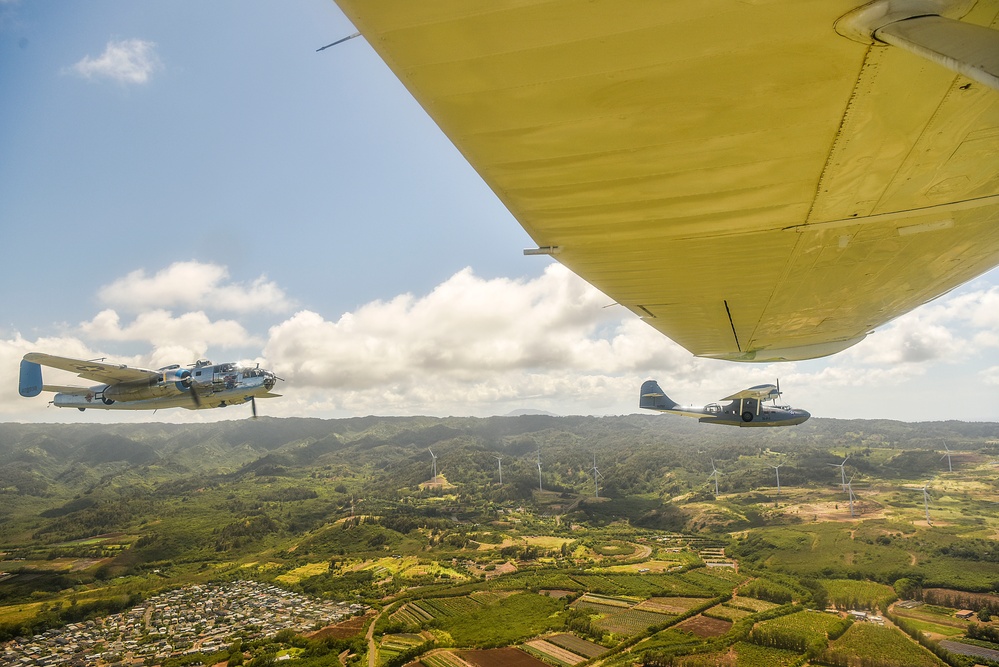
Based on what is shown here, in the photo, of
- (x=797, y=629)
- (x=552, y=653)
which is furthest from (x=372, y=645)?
(x=797, y=629)

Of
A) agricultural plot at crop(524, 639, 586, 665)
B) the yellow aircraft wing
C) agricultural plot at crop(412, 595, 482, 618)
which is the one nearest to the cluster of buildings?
agricultural plot at crop(412, 595, 482, 618)

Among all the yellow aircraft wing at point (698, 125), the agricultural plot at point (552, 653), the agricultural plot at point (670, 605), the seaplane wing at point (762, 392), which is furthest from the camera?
the agricultural plot at point (670, 605)

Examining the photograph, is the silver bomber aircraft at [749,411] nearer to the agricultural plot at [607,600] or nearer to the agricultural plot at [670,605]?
the agricultural plot at [670,605]

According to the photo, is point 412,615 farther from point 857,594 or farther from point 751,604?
point 857,594

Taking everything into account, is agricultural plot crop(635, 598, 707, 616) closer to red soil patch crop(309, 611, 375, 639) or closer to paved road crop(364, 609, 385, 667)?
paved road crop(364, 609, 385, 667)

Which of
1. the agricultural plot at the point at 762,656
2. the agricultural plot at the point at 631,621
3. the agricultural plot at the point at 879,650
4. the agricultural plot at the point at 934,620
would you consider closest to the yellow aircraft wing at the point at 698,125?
the agricultural plot at the point at 762,656

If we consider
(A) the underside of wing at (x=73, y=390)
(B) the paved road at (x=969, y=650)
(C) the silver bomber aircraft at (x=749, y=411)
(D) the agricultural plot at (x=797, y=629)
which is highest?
(A) the underside of wing at (x=73, y=390)

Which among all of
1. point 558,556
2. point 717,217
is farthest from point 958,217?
point 558,556
